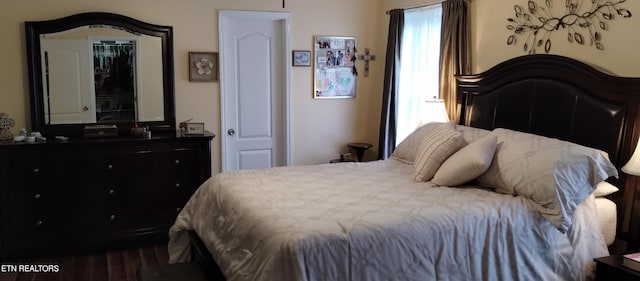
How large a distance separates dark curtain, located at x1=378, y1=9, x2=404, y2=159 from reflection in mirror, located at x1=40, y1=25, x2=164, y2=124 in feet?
6.80

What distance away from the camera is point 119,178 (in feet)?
13.1

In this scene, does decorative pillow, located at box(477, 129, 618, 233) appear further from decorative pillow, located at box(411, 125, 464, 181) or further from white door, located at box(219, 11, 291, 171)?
white door, located at box(219, 11, 291, 171)

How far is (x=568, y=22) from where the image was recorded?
3199 millimetres

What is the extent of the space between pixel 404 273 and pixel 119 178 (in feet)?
8.66

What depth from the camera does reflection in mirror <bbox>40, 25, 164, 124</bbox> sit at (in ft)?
13.4

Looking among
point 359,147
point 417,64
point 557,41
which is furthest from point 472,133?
point 359,147

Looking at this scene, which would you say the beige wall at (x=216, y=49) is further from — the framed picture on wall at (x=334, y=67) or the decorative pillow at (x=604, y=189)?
the decorative pillow at (x=604, y=189)

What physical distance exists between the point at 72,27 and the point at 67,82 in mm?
445

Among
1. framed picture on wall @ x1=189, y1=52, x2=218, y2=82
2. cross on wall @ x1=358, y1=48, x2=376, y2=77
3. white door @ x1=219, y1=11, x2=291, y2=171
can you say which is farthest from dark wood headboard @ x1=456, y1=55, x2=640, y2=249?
framed picture on wall @ x1=189, y1=52, x2=218, y2=82

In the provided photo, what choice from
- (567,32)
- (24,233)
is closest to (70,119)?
(24,233)

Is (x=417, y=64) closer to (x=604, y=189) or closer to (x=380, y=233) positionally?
(x=604, y=189)

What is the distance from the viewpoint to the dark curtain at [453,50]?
Result: 13.1 ft

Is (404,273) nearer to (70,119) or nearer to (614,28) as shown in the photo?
(614,28)

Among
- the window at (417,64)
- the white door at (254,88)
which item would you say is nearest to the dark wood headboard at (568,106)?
the window at (417,64)
